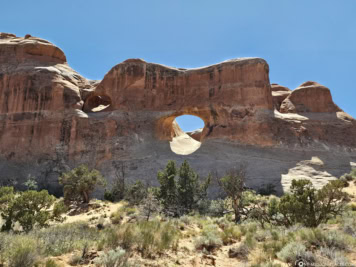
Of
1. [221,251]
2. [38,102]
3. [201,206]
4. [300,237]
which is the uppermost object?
[38,102]

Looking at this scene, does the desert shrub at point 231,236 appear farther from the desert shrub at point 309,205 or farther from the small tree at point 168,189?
the small tree at point 168,189

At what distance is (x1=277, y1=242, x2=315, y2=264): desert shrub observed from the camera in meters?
5.37

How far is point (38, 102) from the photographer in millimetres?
31031

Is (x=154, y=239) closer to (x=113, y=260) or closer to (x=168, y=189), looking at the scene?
(x=113, y=260)

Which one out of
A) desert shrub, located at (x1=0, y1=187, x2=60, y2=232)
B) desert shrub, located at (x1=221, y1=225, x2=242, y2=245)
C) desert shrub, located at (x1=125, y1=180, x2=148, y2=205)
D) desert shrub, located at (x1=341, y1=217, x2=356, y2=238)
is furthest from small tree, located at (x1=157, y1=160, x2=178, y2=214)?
desert shrub, located at (x1=341, y1=217, x2=356, y2=238)

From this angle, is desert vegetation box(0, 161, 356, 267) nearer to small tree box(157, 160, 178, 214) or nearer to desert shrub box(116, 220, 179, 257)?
desert shrub box(116, 220, 179, 257)

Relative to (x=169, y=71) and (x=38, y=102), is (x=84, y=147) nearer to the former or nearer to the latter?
(x=38, y=102)

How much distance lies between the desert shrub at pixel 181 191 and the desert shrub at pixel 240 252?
32.4 feet

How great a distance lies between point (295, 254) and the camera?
566cm

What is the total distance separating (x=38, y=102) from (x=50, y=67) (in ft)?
16.8

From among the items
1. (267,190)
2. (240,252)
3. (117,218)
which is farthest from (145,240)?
(267,190)

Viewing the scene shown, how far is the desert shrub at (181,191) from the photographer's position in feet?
58.4

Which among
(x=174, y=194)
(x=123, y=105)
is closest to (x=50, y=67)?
(x=123, y=105)

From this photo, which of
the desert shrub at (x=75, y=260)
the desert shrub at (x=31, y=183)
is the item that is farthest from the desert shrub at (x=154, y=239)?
the desert shrub at (x=31, y=183)
